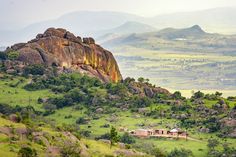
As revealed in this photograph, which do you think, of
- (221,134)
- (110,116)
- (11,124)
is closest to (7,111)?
(110,116)

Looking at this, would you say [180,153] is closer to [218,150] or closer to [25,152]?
[218,150]

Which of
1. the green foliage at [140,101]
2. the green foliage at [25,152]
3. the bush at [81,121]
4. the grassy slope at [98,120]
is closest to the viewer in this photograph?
the green foliage at [25,152]

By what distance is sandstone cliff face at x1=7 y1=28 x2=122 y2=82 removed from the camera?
169m

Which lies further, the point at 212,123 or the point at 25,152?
the point at 212,123

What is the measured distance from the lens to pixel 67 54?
173 metres

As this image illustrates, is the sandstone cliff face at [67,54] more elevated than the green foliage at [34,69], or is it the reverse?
the sandstone cliff face at [67,54]

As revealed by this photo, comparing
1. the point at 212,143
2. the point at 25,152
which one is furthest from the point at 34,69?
the point at 25,152

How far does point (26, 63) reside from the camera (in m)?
168

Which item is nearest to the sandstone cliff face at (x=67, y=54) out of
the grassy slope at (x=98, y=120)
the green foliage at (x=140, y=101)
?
the grassy slope at (x=98, y=120)

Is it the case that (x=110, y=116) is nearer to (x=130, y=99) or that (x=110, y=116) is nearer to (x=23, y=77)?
(x=130, y=99)

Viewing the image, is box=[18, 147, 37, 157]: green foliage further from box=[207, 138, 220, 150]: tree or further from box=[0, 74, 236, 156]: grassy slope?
box=[207, 138, 220, 150]: tree

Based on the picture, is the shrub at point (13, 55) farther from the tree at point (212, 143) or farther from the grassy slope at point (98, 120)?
the tree at point (212, 143)

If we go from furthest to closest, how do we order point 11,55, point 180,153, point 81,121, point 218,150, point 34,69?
point 11,55 < point 34,69 < point 81,121 < point 218,150 < point 180,153

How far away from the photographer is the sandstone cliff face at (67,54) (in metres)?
169
